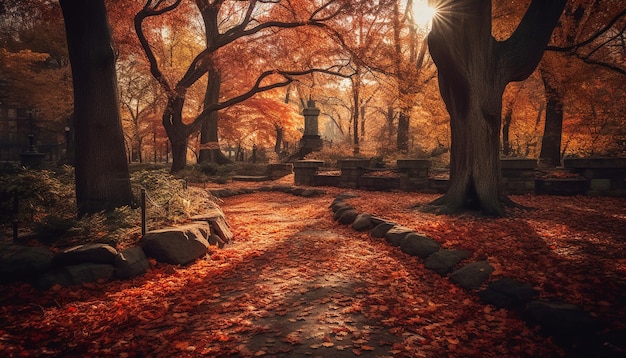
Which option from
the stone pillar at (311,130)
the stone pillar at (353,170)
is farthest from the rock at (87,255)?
the stone pillar at (311,130)

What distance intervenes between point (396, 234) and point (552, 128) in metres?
11.9

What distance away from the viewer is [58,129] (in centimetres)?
2745

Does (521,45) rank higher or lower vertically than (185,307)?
higher

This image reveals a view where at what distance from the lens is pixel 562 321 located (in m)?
2.81

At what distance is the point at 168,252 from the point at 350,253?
2.74 metres

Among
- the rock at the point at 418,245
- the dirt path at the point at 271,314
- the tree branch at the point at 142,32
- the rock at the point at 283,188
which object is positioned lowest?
the dirt path at the point at 271,314

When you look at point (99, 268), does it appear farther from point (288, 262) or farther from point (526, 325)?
point (526, 325)

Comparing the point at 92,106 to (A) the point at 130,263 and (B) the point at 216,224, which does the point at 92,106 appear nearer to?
(B) the point at 216,224

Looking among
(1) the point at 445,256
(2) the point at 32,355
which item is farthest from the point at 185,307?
(1) the point at 445,256

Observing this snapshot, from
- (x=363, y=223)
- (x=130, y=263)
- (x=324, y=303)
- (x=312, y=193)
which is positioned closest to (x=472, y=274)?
(x=324, y=303)

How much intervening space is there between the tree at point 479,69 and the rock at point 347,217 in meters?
1.92

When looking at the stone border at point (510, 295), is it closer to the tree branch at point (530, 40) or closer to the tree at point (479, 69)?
the tree at point (479, 69)

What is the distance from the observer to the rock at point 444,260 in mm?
4328

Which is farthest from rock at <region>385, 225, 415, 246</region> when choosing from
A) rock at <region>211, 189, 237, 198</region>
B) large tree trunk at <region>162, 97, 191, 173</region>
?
large tree trunk at <region>162, 97, 191, 173</region>
